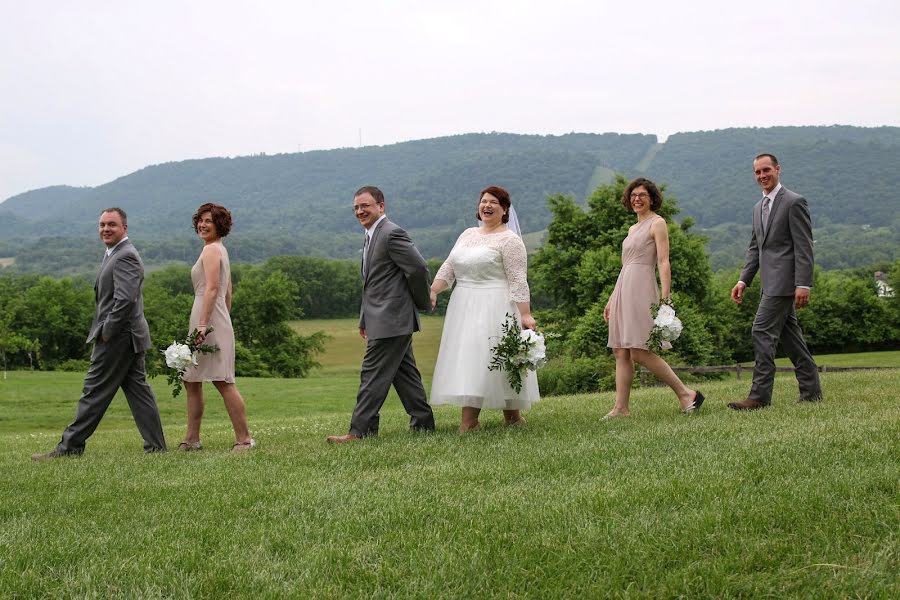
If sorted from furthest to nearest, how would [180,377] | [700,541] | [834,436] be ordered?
[180,377], [834,436], [700,541]

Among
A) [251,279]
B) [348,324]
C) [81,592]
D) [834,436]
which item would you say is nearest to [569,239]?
[251,279]

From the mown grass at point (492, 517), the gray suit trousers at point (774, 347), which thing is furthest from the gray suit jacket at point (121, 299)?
the gray suit trousers at point (774, 347)

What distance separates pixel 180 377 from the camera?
1068 centimetres

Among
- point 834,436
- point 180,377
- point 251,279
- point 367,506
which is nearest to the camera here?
point 367,506

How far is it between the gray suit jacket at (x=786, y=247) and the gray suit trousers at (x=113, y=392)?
25.3 ft

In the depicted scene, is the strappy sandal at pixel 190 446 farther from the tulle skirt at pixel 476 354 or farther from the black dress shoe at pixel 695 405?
the black dress shoe at pixel 695 405

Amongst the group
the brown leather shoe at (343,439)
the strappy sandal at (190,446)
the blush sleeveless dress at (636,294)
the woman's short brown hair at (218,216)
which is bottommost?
the strappy sandal at (190,446)

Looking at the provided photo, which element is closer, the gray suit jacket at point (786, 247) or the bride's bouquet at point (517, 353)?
the bride's bouquet at point (517, 353)

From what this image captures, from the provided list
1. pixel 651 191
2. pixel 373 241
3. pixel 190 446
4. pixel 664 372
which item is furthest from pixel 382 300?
pixel 651 191

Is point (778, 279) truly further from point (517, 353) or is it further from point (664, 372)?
point (517, 353)

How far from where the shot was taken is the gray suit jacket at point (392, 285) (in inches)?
420

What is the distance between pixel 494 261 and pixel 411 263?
97 cm

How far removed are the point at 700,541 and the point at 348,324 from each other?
427ft

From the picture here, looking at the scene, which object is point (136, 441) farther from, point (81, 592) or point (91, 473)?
point (81, 592)
